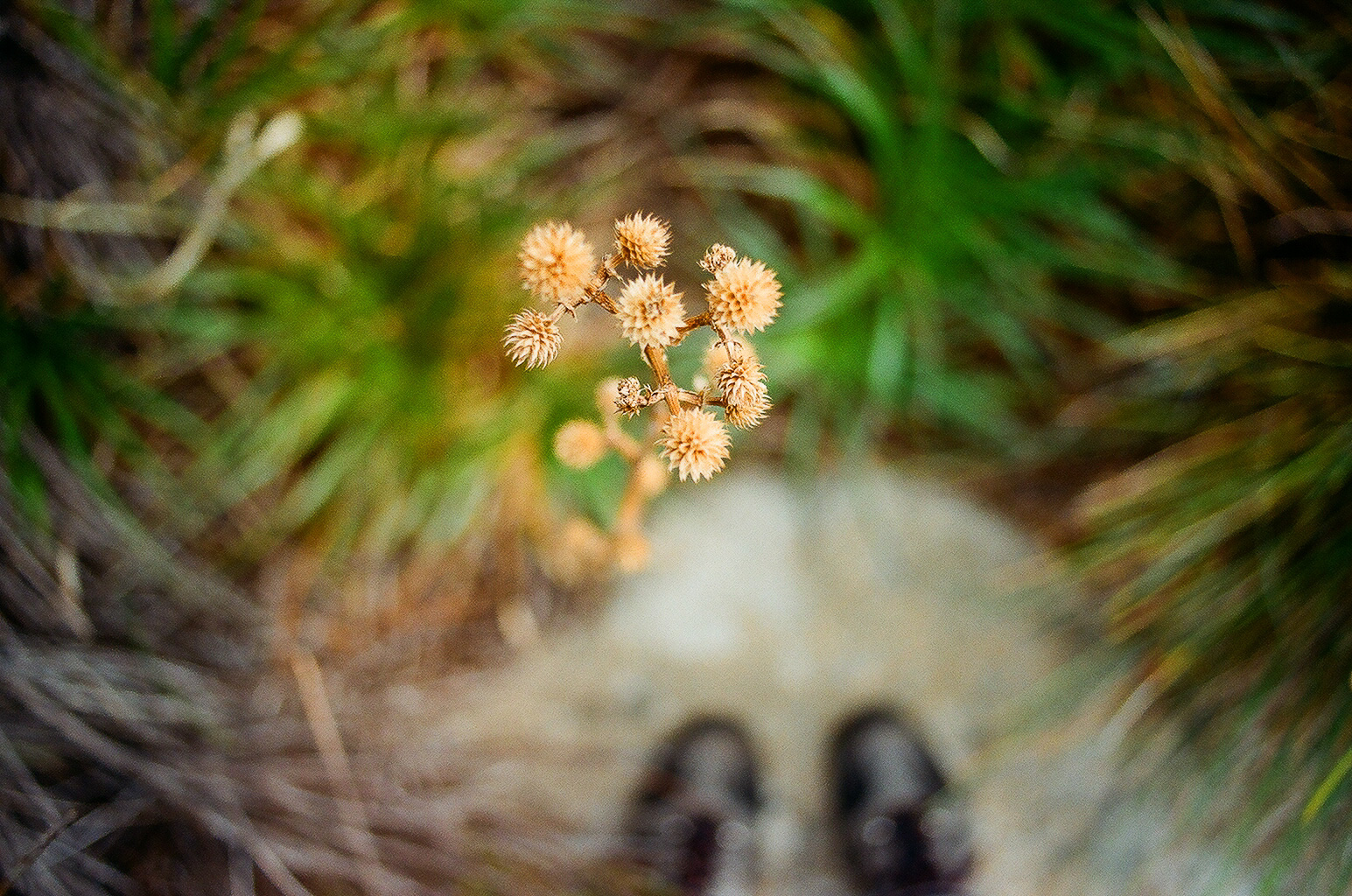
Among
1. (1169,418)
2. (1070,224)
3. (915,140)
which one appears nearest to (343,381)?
(915,140)

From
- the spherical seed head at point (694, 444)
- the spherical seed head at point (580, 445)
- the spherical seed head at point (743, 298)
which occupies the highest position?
the spherical seed head at point (580, 445)

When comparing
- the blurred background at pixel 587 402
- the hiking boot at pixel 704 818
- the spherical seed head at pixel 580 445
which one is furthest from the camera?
the hiking boot at pixel 704 818

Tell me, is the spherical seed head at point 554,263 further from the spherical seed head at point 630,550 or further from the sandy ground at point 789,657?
the sandy ground at point 789,657

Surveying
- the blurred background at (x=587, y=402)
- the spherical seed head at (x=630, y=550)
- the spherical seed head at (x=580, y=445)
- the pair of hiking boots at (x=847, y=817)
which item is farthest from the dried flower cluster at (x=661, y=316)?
Result: the pair of hiking boots at (x=847, y=817)

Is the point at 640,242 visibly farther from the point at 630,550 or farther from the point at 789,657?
the point at 789,657

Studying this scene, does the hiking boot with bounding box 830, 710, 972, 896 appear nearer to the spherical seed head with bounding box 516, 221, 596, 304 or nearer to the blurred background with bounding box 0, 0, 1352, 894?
the blurred background with bounding box 0, 0, 1352, 894
